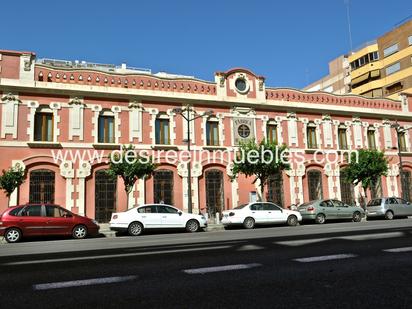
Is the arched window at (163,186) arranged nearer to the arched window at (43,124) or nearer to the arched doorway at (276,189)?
the arched window at (43,124)

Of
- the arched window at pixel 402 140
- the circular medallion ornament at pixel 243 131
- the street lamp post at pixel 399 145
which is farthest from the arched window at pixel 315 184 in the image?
the arched window at pixel 402 140

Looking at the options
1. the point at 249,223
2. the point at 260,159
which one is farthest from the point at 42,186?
the point at 260,159

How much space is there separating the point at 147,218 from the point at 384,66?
44308 millimetres

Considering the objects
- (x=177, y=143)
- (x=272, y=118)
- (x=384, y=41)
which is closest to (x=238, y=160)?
(x=177, y=143)

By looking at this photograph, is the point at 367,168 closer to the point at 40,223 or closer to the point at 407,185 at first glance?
the point at 407,185

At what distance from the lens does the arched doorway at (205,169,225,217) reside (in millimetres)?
25203

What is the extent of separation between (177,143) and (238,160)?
4.25 meters

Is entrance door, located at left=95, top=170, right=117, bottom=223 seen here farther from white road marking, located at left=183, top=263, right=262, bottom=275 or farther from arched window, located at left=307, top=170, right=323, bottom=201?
white road marking, located at left=183, top=263, right=262, bottom=275

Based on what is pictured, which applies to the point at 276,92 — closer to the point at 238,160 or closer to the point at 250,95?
the point at 250,95

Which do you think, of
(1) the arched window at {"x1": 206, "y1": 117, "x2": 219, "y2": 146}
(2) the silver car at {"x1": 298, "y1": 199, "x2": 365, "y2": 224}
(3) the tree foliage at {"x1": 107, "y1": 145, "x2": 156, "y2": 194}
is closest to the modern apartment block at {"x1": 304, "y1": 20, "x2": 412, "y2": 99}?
(2) the silver car at {"x1": 298, "y1": 199, "x2": 365, "y2": 224}

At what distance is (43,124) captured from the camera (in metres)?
22.4

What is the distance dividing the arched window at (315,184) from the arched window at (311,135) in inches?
78.1

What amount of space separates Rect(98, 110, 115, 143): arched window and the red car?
843 centimetres

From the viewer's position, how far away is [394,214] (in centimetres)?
2417
